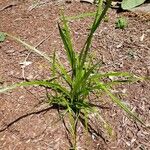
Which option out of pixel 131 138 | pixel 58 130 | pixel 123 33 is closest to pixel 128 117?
pixel 131 138

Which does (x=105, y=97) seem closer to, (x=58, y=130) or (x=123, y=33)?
(x=58, y=130)

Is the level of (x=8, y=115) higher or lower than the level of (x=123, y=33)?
lower

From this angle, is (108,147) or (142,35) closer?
(108,147)

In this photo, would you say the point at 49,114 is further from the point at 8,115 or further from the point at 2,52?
the point at 2,52

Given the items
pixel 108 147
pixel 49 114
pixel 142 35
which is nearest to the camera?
pixel 108 147

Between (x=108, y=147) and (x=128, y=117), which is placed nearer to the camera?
(x=108, y=147)

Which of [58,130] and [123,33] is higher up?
[123,33]

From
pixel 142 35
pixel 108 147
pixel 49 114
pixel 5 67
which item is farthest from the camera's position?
pixel 142 35

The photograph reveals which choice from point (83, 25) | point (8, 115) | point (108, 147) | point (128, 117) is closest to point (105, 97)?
point (128, 117)

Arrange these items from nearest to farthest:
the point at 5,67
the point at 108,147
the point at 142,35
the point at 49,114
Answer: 1. the point at 108,147
2. the point at 49,114
3. the point at 5,67
4. the point at 142,35
